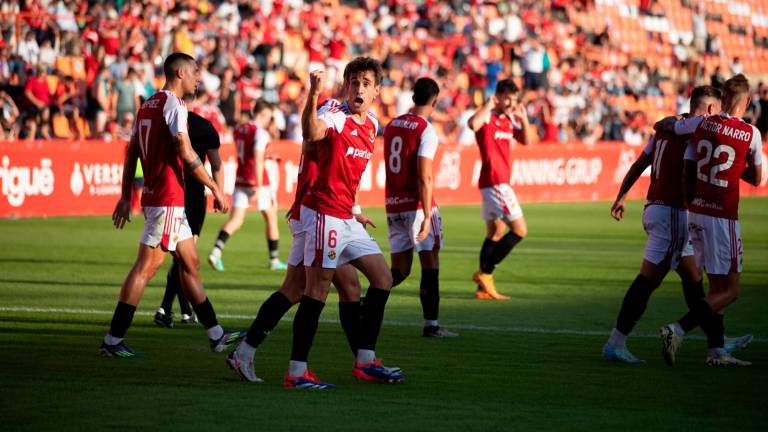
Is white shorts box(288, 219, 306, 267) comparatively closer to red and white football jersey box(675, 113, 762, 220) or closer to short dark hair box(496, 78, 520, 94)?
red and white football jersey box(675, 113, 762, 220)

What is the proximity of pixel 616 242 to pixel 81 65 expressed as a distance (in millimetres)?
12839

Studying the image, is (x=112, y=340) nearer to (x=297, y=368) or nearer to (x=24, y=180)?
(x=297, y=368)

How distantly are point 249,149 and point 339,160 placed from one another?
834 centimetres

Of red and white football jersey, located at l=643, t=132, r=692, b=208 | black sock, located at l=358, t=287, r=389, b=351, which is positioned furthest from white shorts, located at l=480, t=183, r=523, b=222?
black sock, located at l=358, t=287, r=389, b=351

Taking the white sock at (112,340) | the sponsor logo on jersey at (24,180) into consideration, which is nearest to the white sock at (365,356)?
the white sock at (112,340)

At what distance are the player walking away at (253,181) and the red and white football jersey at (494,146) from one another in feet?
11.2

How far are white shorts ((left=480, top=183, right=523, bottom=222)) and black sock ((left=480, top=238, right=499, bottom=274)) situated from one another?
0.97 feet

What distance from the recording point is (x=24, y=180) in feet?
76.0

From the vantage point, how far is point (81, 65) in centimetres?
2805

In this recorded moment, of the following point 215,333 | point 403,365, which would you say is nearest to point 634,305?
point 403,365

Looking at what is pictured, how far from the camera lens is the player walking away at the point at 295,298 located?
842 centimetres

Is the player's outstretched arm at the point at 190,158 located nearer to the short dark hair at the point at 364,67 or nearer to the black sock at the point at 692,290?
the short dark hair at the point at 364,67

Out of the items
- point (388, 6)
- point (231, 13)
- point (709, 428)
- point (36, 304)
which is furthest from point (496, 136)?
point (388, 6)

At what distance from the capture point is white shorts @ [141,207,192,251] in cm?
953
